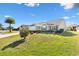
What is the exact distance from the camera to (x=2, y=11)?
2.47m

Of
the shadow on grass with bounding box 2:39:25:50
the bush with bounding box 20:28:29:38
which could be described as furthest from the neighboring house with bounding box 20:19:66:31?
the shadow on grass with bounding box 2:39:25:50

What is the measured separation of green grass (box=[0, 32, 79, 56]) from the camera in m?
2.44

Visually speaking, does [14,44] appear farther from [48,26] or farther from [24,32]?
[48,26]

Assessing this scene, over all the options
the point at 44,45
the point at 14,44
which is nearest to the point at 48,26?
the point at 44,45

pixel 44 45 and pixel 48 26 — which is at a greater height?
pixel 48 26

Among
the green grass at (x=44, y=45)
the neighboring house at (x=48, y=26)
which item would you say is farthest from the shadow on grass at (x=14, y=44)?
the neighboring house at (x=48, y=26)

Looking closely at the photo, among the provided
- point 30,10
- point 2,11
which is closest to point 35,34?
point 30,10

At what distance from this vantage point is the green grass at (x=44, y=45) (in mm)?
2438

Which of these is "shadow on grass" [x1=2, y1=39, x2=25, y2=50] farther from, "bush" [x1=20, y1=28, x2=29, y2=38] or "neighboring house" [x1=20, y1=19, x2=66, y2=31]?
"neighboring house" [x1=20, y1=19, x2=66, y2=31]

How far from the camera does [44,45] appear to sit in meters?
2.49

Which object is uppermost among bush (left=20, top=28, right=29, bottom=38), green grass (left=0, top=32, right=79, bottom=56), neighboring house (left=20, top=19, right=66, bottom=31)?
neighboring house (left=20, top=19, right=66, bottom=31)

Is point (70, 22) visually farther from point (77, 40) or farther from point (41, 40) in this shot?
point (41, 40)

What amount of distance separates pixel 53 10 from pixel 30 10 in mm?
263

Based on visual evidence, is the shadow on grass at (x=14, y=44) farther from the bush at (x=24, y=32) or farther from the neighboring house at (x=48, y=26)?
the neighboring house at (x=48, y=26)
